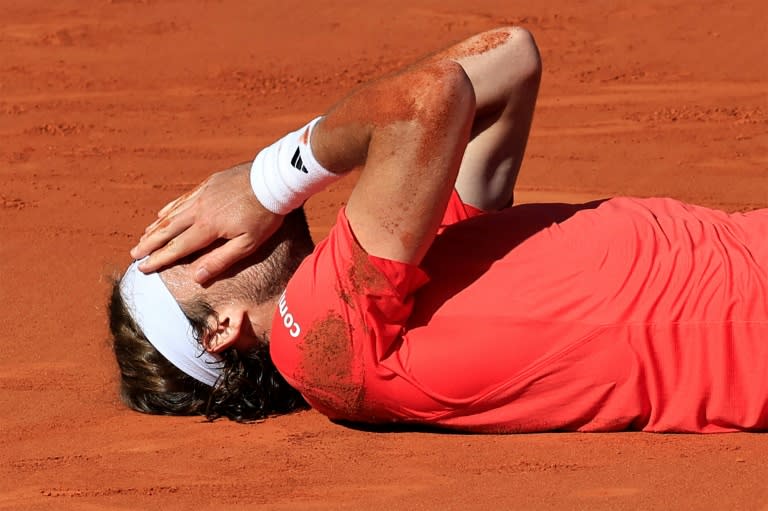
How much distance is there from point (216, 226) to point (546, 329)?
0.86 m

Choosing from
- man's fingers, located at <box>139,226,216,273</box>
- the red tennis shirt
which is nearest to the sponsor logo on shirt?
the red tennis shirt

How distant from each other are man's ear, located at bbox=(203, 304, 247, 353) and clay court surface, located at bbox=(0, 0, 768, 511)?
0.27 m

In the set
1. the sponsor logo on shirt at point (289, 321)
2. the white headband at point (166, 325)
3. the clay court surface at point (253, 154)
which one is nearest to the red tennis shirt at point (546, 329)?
the sponsor logo on shirt at point (289, 321)

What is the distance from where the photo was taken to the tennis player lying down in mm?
2998

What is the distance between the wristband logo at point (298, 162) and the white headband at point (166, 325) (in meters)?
0.51

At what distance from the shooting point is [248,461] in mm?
3213

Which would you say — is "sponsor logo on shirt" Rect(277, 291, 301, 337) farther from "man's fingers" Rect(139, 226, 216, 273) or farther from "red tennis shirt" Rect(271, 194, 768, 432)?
"man's fingers" Rect(139, 226, 216, 273)

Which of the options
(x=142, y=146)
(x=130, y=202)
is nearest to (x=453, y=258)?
(x=130, y=202)

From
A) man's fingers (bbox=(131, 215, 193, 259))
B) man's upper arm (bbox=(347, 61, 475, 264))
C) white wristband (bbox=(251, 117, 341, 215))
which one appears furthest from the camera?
man's fingers (bbox=(131, 215, 193, 259))

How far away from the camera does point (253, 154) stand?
20.1 ft

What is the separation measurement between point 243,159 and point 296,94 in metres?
1.04

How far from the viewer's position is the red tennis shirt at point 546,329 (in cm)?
301

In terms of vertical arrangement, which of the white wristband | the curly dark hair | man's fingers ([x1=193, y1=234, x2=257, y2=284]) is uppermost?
the white wristband

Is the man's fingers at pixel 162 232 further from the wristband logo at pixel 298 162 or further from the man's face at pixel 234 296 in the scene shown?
the wristband logo at pixel 298 162
